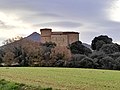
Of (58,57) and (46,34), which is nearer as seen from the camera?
(58,57)

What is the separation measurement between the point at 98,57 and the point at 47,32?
241 feet

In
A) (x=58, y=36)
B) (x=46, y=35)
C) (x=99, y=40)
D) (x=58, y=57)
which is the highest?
(x=46, y=35)

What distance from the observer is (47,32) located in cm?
15175

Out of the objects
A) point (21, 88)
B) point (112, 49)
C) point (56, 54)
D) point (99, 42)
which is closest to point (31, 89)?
point (21, 88)

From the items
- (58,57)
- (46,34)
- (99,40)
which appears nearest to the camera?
(58,57)

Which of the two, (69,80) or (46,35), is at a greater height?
(46,35)

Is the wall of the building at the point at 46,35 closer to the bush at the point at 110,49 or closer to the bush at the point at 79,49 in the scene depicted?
the bush at the point at 79,49

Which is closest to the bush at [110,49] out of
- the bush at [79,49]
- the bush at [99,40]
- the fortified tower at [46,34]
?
the bush at [79,49]

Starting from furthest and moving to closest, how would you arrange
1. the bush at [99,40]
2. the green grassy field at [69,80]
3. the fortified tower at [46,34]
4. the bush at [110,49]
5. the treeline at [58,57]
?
the fortified tower at [46,34], the bush at [99,40], the bush at [110,49], the treeline at [58,57], the green grassy field at [69,80]

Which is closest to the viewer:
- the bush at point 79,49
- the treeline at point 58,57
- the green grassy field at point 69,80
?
the green grassy field at point 69,80

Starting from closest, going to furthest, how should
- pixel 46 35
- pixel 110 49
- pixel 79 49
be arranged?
pixel 110 49 → pixel 79 49 → pixel 46 35

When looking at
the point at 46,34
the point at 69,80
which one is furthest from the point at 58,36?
the point at 69,80

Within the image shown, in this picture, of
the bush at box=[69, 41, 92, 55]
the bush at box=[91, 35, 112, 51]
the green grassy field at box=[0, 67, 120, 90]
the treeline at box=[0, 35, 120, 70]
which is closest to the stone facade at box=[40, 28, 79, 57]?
the bush at box=[91, 35, 112, 51]

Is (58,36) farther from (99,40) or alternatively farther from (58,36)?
(99,40)
